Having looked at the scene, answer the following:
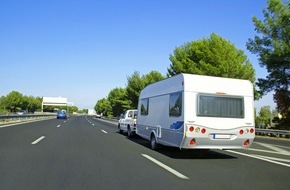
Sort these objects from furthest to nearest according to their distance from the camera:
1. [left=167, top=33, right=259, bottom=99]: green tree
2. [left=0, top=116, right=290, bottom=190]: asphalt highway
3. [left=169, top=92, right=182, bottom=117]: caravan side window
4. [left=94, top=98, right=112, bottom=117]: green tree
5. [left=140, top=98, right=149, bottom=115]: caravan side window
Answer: [left=94, top=98, right=112, bottom=117]: green tree
[left=167, top=33, right=259, bottom=99]: green tree
[left=140, top=98, right=149, bottom=115]: caravan side window
[left=169, top=92, right=182, bottom=117]: caravan side window
[left=0, top=116, right=290, bottom=190]: asphalt highway

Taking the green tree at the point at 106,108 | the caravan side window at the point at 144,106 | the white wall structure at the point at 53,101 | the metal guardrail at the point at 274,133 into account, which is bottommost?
the metal guardrail at the point at 274,133

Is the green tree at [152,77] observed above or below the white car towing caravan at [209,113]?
above

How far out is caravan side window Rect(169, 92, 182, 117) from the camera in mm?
11380

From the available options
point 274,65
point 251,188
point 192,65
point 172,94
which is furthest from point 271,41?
point 251,188

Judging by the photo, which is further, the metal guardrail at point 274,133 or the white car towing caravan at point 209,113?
the metal guardrail at point 274,133

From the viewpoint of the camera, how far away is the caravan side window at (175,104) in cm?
1138

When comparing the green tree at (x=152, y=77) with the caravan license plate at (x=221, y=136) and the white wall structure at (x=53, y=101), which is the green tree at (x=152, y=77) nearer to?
the caravan license plate at (x=221, y=136)

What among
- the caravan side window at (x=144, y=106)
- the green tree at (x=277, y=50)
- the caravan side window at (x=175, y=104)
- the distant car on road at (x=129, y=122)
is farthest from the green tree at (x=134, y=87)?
the caravan side window at (x=175, y=104)

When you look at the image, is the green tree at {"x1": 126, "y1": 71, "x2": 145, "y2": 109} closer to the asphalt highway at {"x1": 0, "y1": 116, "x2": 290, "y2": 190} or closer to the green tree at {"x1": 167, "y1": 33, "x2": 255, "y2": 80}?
the green tree at {"x1": 167, "y1": 33, "x2": 255, "y2": 80}

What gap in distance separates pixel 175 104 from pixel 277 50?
2008cm

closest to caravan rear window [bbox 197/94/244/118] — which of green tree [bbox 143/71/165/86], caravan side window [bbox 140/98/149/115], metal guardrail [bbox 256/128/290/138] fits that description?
caravan side window [bbox 140/98/149/115]

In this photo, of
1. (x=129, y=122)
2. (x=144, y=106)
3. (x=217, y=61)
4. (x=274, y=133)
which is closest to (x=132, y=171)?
(x=144, y=106)

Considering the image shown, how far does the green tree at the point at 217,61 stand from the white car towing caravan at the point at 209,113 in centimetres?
2476

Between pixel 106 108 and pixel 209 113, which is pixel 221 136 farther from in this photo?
pixel 106 108
